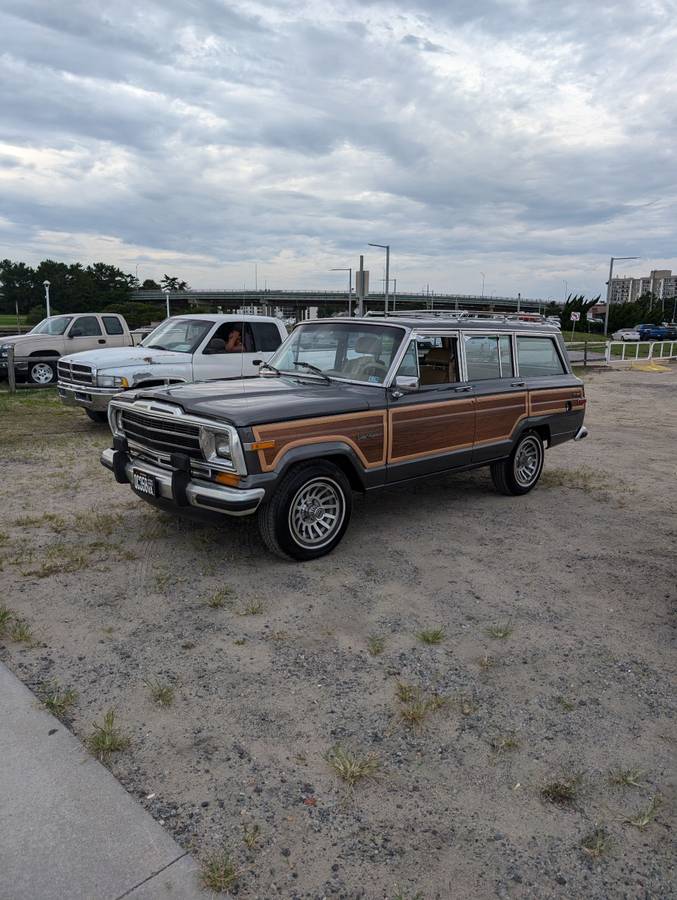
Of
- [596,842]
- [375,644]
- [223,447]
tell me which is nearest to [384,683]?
[375,644]

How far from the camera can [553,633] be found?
411cm

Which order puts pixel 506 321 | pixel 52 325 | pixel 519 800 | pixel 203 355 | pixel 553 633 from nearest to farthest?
pixel 519 800
pixel 553 633
pixel 506 321
pixel 203 355
pixel 52 325

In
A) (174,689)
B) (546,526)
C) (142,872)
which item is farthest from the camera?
(546,526)

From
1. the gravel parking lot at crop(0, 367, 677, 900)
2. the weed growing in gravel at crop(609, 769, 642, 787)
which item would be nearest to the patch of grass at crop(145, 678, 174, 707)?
the gravel parking lot at crop(0, 367, 677, 900)

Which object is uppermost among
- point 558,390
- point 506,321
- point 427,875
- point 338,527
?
point 506,321

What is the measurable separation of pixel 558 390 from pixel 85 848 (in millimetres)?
6561

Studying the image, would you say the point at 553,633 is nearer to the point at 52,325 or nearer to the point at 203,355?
the point at 203,355

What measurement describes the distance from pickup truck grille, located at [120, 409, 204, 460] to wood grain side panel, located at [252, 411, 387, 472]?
557 mm

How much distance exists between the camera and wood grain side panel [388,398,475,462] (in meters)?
5.67

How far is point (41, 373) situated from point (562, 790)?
16.6 m

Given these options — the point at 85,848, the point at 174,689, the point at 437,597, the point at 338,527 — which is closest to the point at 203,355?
the point at 338,527

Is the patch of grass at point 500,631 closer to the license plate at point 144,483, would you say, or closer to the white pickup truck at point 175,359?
the license plate at point 144,483

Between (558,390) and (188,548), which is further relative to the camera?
(558,390)

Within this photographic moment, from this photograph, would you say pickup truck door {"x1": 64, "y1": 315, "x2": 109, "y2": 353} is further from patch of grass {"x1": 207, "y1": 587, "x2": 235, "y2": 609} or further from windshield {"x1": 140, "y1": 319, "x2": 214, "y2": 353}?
patch of grass {"x1": 207, "y1": 587, "x2": 235, "y2": 609}
